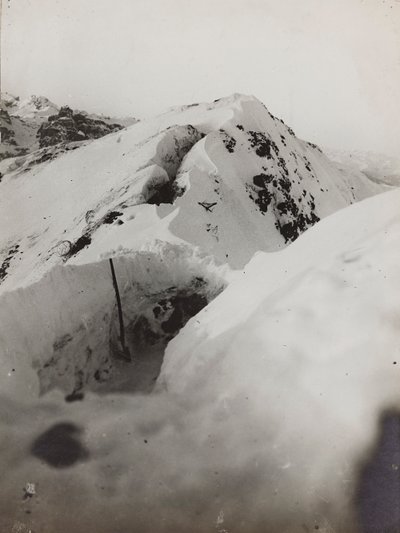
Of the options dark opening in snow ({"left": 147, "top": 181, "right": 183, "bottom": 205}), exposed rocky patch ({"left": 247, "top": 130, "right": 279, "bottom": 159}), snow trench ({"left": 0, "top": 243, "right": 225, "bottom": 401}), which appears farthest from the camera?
exposed rocky patch ({"left": 247, "top": 130, "right": 279, "bottom": 159})

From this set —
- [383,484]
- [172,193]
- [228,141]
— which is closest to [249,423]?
[383,484]

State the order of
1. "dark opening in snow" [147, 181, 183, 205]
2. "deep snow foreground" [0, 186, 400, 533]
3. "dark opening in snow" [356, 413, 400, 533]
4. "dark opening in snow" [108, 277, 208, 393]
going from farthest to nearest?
1. "dark opening in snow" [147, 181, 183, 205]
2. "dark opening in snow" [108, 277, 208, 393]
3. "deep snow foreground" [0, 186, 400, 533]
4. "dark opening in snow" [356, 413, 400, 533]

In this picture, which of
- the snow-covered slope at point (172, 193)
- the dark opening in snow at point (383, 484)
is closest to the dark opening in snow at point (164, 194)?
the snow-covered slope at point (172, 193)

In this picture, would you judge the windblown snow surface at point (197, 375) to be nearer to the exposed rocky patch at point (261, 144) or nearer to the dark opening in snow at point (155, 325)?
the dark opening in snow at point (155, 325)

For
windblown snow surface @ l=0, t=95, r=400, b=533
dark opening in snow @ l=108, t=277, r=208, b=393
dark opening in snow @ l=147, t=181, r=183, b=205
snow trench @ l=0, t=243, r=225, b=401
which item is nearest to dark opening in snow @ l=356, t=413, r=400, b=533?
windblown snow surface @ l=0, t=95, r=400, b=533

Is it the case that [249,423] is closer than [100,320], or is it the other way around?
[249,423]

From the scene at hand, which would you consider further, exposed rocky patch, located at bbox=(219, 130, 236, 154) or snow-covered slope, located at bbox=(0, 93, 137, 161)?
snow-covered slope, located at bbox=(0, 93, 137, 161)

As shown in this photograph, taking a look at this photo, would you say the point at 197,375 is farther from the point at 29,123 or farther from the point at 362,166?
the point at 29,123

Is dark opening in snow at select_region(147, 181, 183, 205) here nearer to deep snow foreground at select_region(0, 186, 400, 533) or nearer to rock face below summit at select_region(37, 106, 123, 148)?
deep snow foreground at select_region(0, 186, 400, 533)
